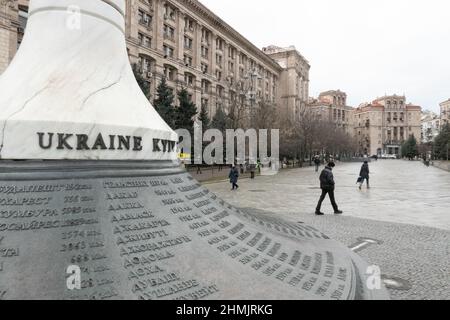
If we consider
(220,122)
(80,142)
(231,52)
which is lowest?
(80,142)

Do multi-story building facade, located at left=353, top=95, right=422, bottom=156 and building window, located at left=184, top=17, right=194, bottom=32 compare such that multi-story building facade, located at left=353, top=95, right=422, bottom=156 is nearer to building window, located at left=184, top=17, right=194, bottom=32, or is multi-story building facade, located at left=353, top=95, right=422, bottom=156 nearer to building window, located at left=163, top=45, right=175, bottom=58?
building window, located at left=184, top=17, right=194, bottom=32

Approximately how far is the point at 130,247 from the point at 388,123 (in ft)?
435

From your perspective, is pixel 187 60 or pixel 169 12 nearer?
pixel 169 12

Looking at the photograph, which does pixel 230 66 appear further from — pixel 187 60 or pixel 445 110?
pixel 445 110

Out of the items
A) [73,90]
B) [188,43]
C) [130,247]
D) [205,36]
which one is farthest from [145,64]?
[130,247]

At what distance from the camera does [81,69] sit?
9.87 feet

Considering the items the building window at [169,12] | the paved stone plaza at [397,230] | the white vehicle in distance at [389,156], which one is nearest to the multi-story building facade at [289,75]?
the building window at [169,12]

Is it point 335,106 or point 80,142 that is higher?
point 335,106

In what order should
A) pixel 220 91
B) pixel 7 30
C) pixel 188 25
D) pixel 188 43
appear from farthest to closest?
pixel 220 91 < pixel 188 43 < pixel 188 25 < pixel 7 30

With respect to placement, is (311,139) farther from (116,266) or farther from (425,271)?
(116,266)

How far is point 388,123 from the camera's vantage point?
119188 millimetres

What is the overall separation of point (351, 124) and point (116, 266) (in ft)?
428

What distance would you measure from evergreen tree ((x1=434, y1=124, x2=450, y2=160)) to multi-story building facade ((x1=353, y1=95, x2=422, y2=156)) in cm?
5505
